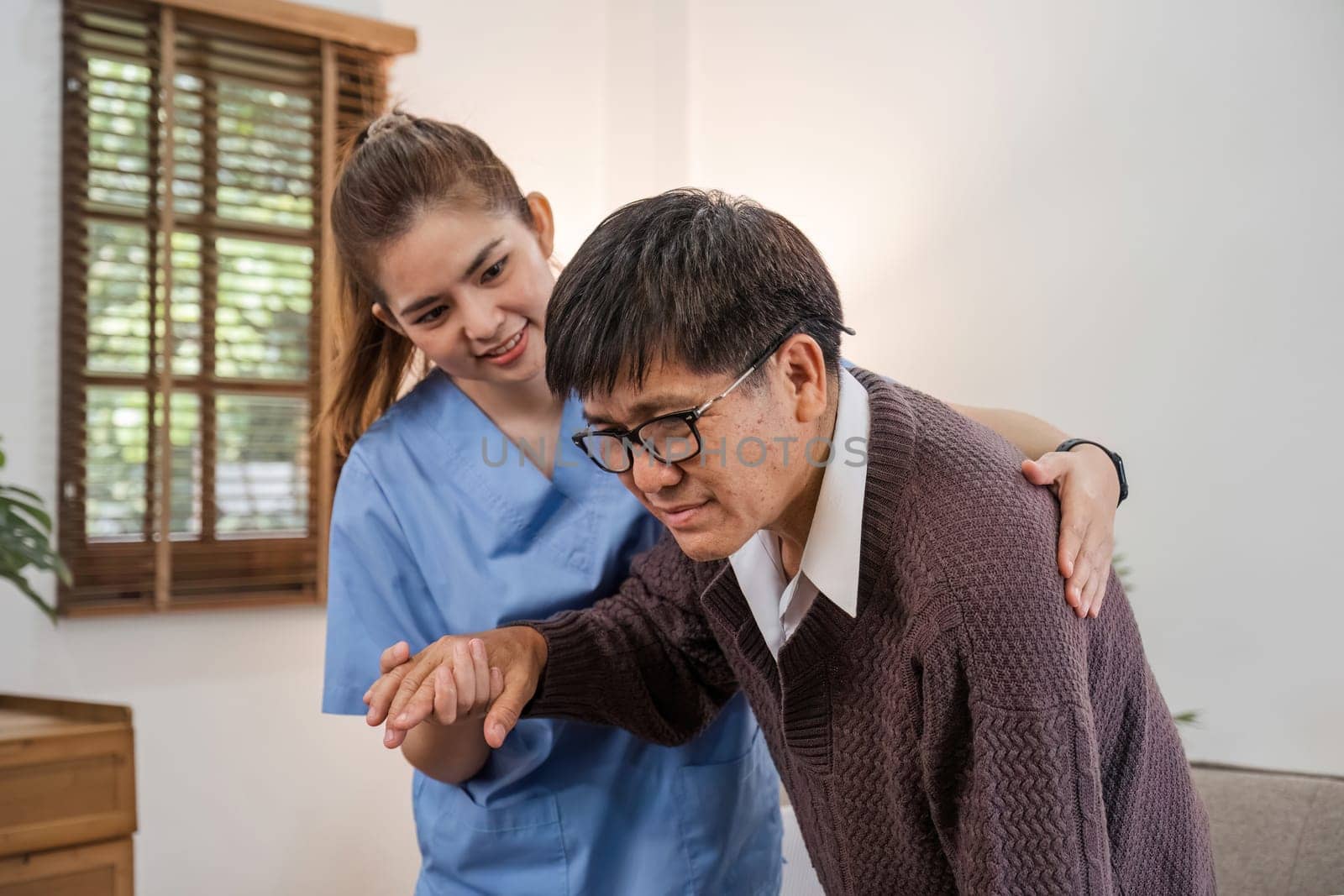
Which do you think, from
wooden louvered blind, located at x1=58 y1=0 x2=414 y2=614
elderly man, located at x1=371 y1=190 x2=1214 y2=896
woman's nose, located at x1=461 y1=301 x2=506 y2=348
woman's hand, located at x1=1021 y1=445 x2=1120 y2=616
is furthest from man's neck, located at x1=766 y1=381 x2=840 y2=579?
wooden louvered blind, located at x1=58 y1=0 x2=414 y2=614

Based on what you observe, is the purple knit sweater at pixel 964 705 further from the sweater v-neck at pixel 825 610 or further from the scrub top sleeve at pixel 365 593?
the scrub top sleeve at pixel 365 593

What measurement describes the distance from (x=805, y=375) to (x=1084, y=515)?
10.3 inches

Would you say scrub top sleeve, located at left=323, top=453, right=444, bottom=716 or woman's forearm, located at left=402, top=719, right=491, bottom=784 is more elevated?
scrub top sleeve, located at left=323, top=453, right=444, bottom=716

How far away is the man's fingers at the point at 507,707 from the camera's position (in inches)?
41.3

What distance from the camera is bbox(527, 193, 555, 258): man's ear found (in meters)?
1.41

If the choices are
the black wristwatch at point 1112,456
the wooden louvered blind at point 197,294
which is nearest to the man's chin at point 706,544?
the black wristwatch at point 1112,456

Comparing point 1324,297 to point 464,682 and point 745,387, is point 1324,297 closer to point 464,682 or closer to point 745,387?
point 745,387

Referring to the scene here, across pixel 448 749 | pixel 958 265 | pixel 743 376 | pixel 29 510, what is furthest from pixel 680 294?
pixel 958 265

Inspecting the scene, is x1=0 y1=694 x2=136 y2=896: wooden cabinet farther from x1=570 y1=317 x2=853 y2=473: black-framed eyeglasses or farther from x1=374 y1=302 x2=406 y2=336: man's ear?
x1=570 y1=317 x2=853 y2=473: black-framed eyeglasses

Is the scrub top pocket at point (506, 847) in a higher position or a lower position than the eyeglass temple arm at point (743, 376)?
lower

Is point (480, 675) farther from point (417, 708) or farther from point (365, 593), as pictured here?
point (365, 593)

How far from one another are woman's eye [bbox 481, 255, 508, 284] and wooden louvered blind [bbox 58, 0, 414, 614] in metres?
1.56

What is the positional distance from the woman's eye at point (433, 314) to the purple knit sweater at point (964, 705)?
1.44ft

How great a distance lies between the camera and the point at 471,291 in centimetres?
128
